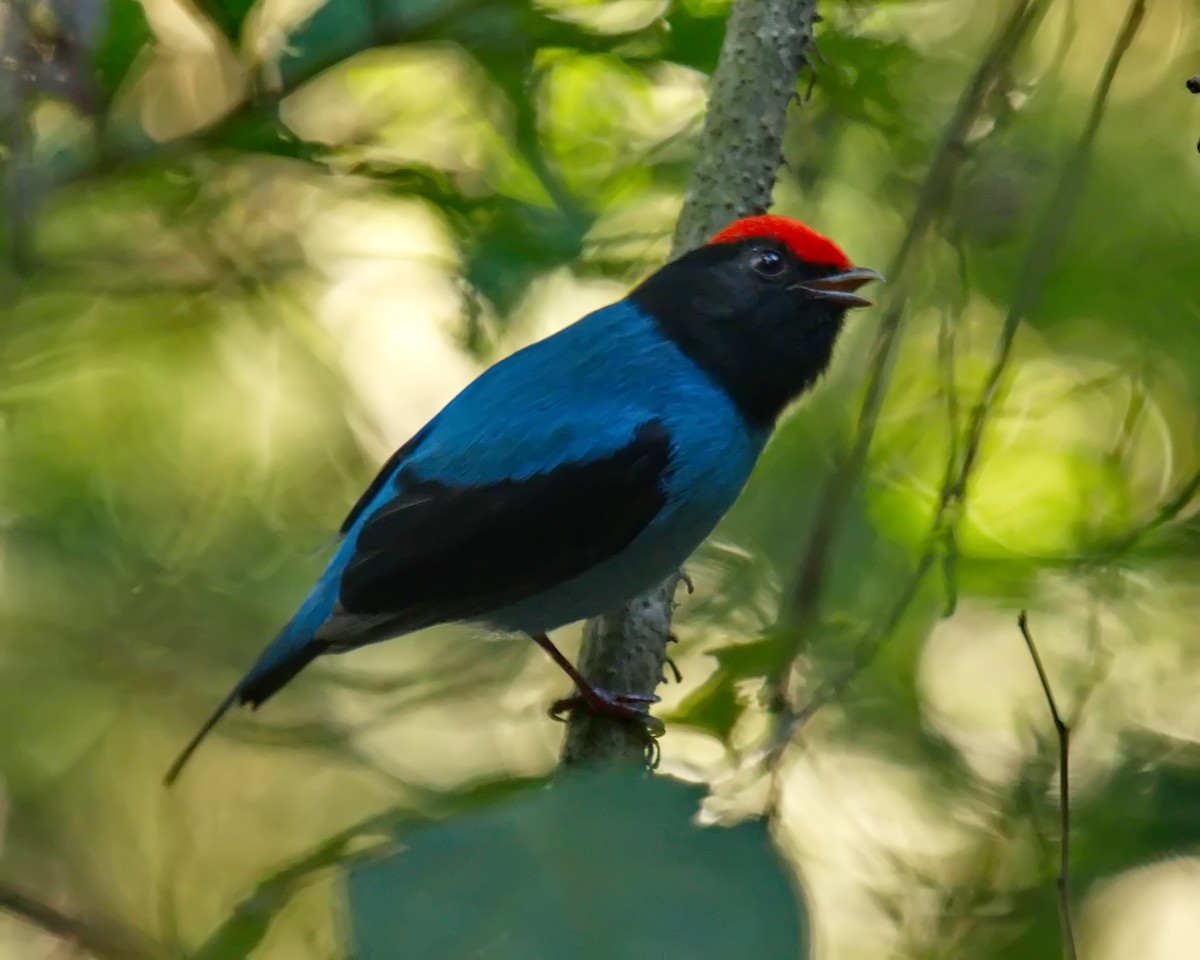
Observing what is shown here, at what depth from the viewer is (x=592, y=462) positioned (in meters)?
3.26

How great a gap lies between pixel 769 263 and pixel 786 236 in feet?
0.27

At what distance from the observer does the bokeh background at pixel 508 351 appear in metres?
3.62

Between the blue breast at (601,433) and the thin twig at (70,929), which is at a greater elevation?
the blue breast at (601,433)

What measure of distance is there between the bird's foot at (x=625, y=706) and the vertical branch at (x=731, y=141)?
0.9 inches

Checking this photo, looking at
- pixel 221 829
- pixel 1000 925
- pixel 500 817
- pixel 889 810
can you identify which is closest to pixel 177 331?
pixel 221 829

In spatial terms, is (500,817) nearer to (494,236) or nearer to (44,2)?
(44,2)

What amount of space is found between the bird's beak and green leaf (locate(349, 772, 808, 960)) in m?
2.12

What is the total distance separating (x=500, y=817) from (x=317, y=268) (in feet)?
12.3

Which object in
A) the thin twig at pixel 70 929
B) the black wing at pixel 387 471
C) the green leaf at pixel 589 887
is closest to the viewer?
the green leaf at pixel 589 887

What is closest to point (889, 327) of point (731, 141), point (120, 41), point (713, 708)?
point (731, 141)

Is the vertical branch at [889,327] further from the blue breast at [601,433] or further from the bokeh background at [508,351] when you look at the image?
the blue breast at [601,433]

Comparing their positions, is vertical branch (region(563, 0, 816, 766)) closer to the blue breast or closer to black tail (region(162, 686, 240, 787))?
the blue breast

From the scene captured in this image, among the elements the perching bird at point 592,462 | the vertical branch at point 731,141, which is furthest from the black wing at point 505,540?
the vertical branch at point 731,141

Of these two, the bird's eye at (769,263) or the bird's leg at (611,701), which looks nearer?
the bird's leg at (611,701)
